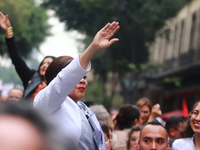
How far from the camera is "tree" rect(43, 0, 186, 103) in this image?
17047 millimetres

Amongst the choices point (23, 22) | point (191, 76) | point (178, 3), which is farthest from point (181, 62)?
point (23, 22)

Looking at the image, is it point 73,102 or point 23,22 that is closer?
point 73,102

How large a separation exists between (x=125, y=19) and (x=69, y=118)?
53.5ft

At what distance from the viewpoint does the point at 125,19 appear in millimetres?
18031

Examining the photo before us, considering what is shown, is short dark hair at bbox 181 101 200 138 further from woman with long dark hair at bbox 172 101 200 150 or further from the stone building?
the stone building

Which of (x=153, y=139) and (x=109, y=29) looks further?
(x=153, y=139)

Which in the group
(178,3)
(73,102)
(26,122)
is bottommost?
(26,122)

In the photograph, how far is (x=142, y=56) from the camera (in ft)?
66.8

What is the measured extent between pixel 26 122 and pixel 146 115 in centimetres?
479

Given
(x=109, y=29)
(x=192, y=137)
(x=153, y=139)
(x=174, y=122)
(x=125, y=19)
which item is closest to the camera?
(x=109, y=29)

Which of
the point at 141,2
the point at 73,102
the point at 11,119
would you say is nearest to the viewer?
the point at 11,119

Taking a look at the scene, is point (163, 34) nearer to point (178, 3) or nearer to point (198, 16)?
point (178, 3)

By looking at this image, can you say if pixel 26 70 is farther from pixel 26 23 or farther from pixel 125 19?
pixel 26 23

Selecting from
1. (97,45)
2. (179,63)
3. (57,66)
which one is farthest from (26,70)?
(179,63)
